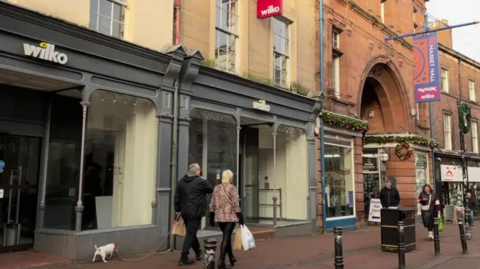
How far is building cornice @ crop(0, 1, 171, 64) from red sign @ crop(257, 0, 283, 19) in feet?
13.7

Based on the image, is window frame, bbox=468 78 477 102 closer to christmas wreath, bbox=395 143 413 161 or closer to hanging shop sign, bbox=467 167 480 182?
hanging shop sign, bbox=467 167 480 182

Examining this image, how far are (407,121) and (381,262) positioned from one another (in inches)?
557

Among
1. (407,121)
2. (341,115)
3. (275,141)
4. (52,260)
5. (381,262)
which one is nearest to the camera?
(52,260)

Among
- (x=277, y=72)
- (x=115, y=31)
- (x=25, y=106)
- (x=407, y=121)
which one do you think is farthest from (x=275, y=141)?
(x=407, y=121)

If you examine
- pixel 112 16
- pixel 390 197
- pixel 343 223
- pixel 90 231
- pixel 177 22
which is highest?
pixel 177 22

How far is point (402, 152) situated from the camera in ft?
68.7

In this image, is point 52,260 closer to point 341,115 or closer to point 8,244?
point 8,244

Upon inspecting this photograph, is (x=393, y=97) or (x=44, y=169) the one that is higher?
(x=393, y=97)

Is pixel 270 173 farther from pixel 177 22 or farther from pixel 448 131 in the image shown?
pixel 448 131

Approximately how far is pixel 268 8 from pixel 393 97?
38.0 feet

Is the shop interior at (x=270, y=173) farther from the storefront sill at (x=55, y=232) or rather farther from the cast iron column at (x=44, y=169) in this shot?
the storefront sill at (x=55, y=232)

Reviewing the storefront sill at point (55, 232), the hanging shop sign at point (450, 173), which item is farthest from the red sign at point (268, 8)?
the hanging shop sign at point (450, 173)

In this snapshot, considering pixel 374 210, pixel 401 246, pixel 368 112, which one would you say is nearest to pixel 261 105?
pixel 401 246

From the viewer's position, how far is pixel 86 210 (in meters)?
9.43
